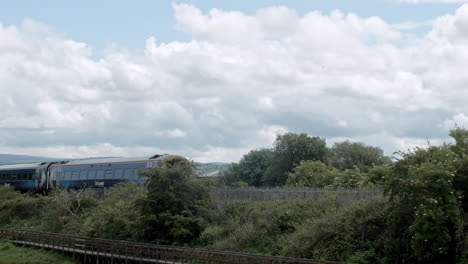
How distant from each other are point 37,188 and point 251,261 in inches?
1624

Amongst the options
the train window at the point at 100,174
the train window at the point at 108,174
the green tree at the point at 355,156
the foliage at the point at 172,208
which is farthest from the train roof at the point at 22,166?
the green tree at the point at 355,156

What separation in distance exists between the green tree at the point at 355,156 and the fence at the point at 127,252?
48.4 meters

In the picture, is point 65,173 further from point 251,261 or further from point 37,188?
point 251,261

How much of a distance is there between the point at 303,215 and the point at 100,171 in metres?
25.4

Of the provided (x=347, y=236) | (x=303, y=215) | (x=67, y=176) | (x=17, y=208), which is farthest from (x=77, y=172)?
(x=347, y=236)

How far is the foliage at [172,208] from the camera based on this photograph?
33.1 m

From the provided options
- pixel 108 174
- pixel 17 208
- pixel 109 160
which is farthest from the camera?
pixel 17 208

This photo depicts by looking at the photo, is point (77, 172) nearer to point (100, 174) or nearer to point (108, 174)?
point (100, 174)

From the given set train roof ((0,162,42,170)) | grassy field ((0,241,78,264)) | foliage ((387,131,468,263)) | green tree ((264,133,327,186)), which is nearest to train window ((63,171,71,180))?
train roof ((0,162,42,170))

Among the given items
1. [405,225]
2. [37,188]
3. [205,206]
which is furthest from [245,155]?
[405,225]

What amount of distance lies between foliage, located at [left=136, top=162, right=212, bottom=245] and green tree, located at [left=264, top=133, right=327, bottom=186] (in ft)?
147

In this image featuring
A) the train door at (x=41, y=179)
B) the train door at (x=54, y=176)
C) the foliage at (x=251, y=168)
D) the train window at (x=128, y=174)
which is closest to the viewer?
the train window at (x=128, y=174)

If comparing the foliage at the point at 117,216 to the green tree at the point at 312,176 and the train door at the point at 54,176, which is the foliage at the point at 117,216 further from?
the green tree at the point at 312,176

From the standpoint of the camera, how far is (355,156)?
78.4 m
